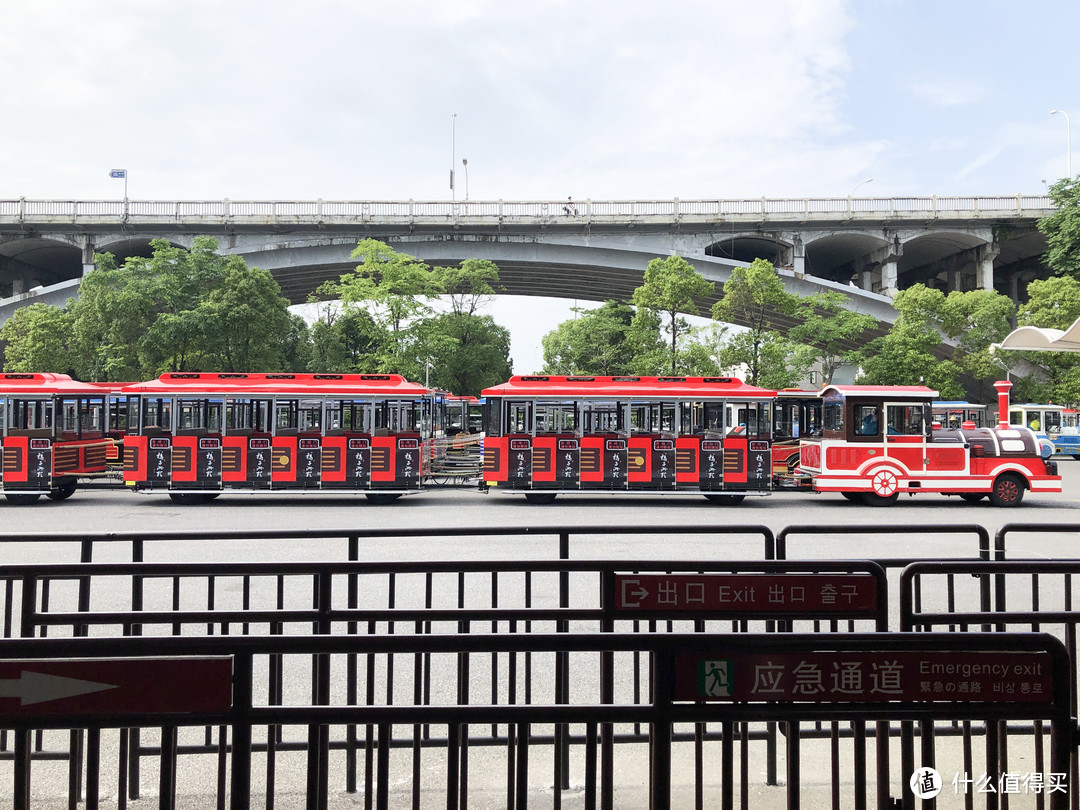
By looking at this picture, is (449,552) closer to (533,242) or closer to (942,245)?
(533,242)

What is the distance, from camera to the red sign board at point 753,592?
130 inches

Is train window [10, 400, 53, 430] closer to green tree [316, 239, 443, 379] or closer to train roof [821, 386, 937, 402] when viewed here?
green tree [316, 239, 443, 379]

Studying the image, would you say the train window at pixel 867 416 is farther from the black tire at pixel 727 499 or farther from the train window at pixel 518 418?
the train window at pixel 518 418

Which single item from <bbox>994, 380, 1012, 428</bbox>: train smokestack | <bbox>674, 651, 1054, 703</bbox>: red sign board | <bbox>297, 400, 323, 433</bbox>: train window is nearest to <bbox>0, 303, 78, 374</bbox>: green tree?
<bbox>297, 400, 323, 433</bbox>: train window

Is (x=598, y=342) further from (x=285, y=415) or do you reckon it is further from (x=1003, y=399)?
(x=285, y=415)

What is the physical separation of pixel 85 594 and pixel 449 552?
6760mm

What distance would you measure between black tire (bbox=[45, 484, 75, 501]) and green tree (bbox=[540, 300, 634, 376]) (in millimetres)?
31423

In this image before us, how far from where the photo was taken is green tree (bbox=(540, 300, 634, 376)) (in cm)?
5234

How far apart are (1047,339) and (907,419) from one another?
6.69m

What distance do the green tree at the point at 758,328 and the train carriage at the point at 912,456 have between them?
14.0 metres

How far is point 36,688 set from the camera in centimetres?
203

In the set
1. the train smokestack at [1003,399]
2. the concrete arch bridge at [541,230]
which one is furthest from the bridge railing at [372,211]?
the train smokestack at [1003,399]

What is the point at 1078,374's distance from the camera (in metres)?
38.2

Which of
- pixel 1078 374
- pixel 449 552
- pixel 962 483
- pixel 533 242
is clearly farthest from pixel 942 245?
pixel 449 552
